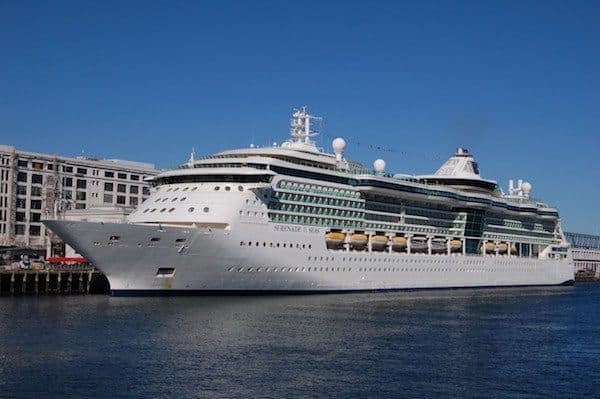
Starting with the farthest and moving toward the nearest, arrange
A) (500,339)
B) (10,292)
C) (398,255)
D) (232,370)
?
1. (398,255)
2. (10,292)
3. (500,339)
4. (232,370)

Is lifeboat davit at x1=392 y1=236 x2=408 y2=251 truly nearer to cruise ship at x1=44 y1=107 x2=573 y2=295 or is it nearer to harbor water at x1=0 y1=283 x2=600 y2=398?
cruise ship at x1=44 y1=107 x2=573 y2=295

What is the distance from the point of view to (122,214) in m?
70.6

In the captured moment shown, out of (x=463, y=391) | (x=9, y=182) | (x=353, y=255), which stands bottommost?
(x=463, y=391)

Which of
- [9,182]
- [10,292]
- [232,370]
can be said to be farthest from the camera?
[9,182]

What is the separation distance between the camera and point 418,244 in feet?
212

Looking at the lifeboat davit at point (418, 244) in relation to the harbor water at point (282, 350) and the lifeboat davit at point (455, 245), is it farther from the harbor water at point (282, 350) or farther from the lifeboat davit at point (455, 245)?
the harbor water at point (282, 350)

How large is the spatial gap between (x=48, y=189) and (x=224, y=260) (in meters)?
43.7

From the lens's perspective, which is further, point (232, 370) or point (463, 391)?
point (232, 370)

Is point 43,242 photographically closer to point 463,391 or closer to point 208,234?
point 208,234

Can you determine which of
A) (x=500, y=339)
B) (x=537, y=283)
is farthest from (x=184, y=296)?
(x=537, y=283)

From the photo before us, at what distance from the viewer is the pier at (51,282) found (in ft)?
181

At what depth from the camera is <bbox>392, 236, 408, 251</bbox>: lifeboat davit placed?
62.1 metres

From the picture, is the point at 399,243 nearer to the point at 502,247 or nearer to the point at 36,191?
the point at 502,247

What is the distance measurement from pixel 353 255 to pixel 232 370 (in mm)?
31058
